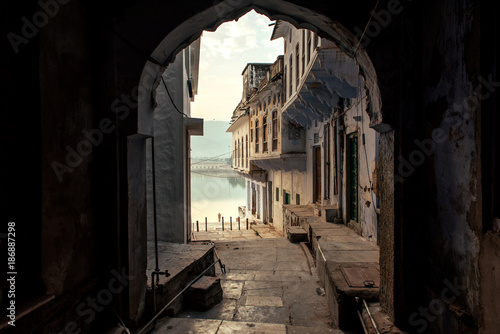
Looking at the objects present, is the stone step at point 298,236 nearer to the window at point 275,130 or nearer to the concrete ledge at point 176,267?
the concrete ledge at point 176,267

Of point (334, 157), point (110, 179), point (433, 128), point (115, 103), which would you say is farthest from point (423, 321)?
point (334, 157)

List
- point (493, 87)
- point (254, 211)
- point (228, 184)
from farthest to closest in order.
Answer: point (228, 184)
point (254, 211)
point (493, 87)

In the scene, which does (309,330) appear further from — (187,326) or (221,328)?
(187,326)

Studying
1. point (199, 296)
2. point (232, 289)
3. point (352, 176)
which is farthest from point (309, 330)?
point (352, 176)

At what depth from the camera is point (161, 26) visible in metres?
3.14

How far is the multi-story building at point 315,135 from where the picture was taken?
716 cm

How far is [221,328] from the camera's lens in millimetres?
3846

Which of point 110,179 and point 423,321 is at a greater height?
point 110,179

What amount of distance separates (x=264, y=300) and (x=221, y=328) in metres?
1.67

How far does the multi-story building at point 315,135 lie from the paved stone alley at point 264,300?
197 centimetres

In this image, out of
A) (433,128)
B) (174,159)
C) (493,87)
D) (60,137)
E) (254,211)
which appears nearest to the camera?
(493,87)

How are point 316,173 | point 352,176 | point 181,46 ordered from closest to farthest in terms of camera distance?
point 181,46
point 352,176
point 316,173

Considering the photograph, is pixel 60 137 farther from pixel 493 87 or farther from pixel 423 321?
pixel 423 321

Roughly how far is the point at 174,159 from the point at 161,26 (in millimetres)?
4097
